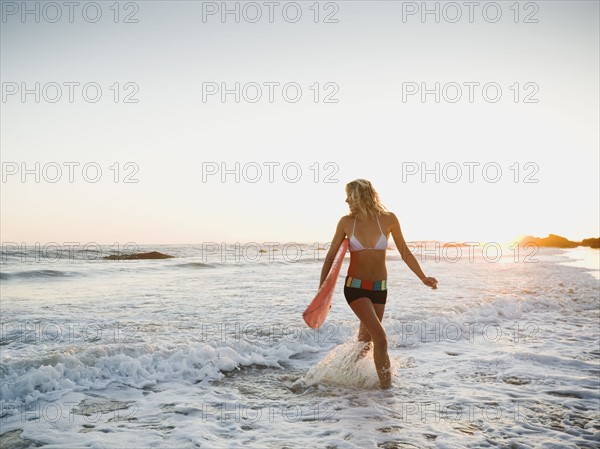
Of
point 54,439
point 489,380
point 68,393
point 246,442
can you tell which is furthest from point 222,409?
point 489,380

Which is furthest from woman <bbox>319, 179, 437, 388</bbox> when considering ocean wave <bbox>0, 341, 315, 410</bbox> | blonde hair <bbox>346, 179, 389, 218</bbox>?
ocean wave <bbox>0, 341, 315, 410</bbox>

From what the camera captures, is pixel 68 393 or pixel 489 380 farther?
pixel 489 380

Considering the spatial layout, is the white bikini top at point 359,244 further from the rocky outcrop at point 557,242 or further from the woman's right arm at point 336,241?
the rocky outcrop at point 557,242

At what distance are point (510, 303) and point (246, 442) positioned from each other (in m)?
10.7

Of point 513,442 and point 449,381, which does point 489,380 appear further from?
point 513,442

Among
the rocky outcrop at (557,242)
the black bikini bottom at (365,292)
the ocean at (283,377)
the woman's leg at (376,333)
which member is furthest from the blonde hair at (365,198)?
the rocky outcrop at (557,242)

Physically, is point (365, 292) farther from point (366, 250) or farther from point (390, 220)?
point (390, 220)

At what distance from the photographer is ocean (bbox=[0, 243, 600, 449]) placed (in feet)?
13.6

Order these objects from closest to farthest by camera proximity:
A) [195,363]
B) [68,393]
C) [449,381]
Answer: [68,393] < [449,381] < [195,363]

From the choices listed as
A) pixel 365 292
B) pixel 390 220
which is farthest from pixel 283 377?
pixel 390 220

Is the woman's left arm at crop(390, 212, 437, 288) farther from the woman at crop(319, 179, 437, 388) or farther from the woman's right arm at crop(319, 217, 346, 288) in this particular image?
the woman's right arm at crop(319, 217, 346, 288)

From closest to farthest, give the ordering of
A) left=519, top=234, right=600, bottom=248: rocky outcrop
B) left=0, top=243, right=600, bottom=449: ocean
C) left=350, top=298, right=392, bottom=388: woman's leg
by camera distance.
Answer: left=0, top=243, right=600, bottom=449: ocean
left=350, top=298, right=392, bottom=388: woman's leg
left=519, top=234, right=600, bottom=248: rocky outcrop

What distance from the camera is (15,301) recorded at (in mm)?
11859

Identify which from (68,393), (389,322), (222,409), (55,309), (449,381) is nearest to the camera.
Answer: (222,409)
